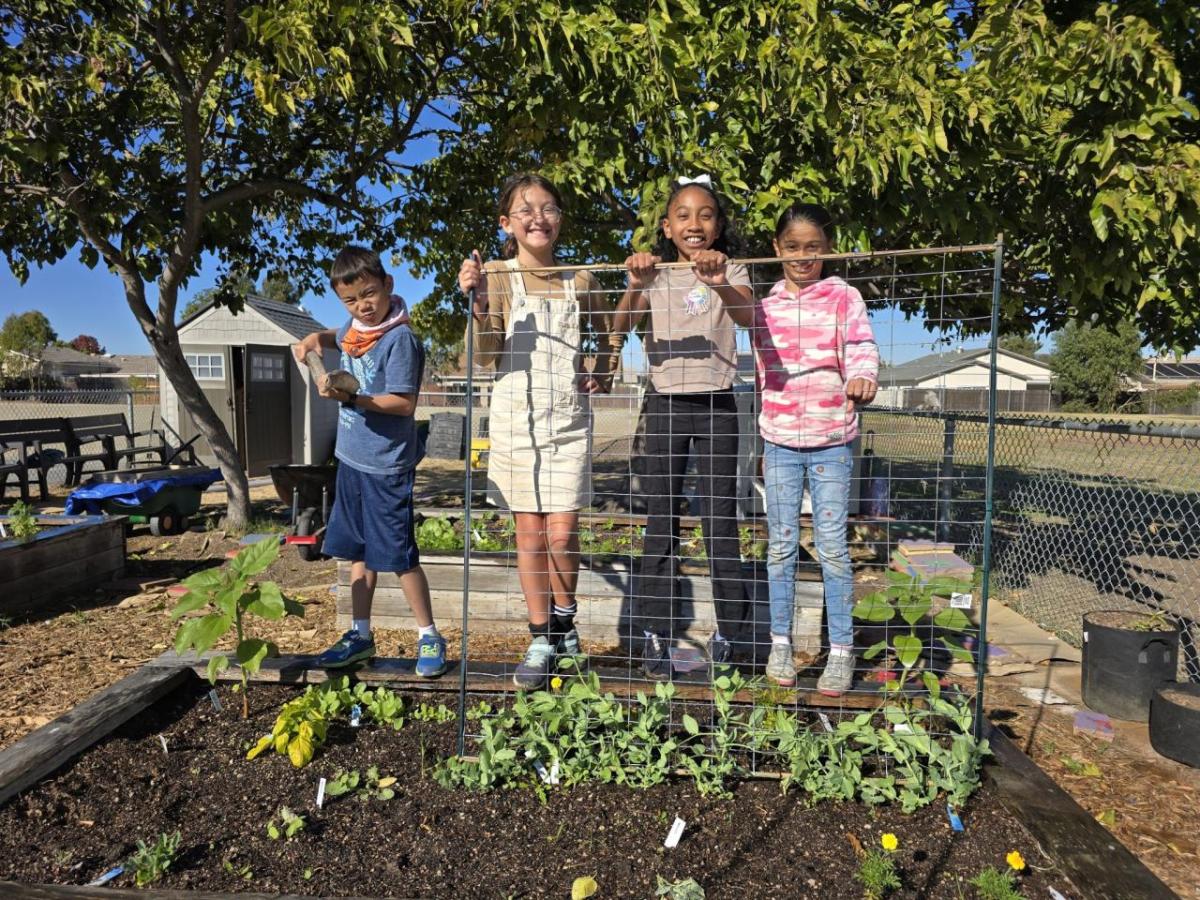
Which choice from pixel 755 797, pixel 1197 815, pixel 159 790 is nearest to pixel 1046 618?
pixel 1197 815

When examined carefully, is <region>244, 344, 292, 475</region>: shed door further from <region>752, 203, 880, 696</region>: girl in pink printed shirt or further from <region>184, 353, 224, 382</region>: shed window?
<region>752, 203, 880, 696</region>: girl in pink printed shirt

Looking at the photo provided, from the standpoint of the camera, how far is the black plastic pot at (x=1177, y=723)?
9.54 feet

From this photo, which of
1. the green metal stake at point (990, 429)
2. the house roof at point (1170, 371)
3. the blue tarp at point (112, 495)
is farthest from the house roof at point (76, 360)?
the house roof at point (1170, 371)

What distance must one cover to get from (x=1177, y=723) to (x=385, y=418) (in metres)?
3.31

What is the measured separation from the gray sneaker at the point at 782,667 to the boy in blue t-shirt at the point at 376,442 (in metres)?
1.21

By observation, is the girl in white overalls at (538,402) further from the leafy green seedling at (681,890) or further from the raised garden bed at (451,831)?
the leafy green seedling at (681,890)

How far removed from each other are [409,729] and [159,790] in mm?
731

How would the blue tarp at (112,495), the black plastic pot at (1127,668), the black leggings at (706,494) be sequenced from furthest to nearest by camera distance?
1. the blue tarp at (112,495)
2. the black plastic pot at (1127,668)
3. the black leggings at (706,494)

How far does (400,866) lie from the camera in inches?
73.3

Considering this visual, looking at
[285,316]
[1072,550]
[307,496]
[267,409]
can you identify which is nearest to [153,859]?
[307,496]

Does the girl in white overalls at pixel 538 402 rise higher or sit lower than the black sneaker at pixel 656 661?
higher

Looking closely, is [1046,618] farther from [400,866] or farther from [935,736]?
[400,866]

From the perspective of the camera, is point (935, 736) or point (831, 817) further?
point (935, 736)

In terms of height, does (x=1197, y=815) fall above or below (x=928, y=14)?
below
